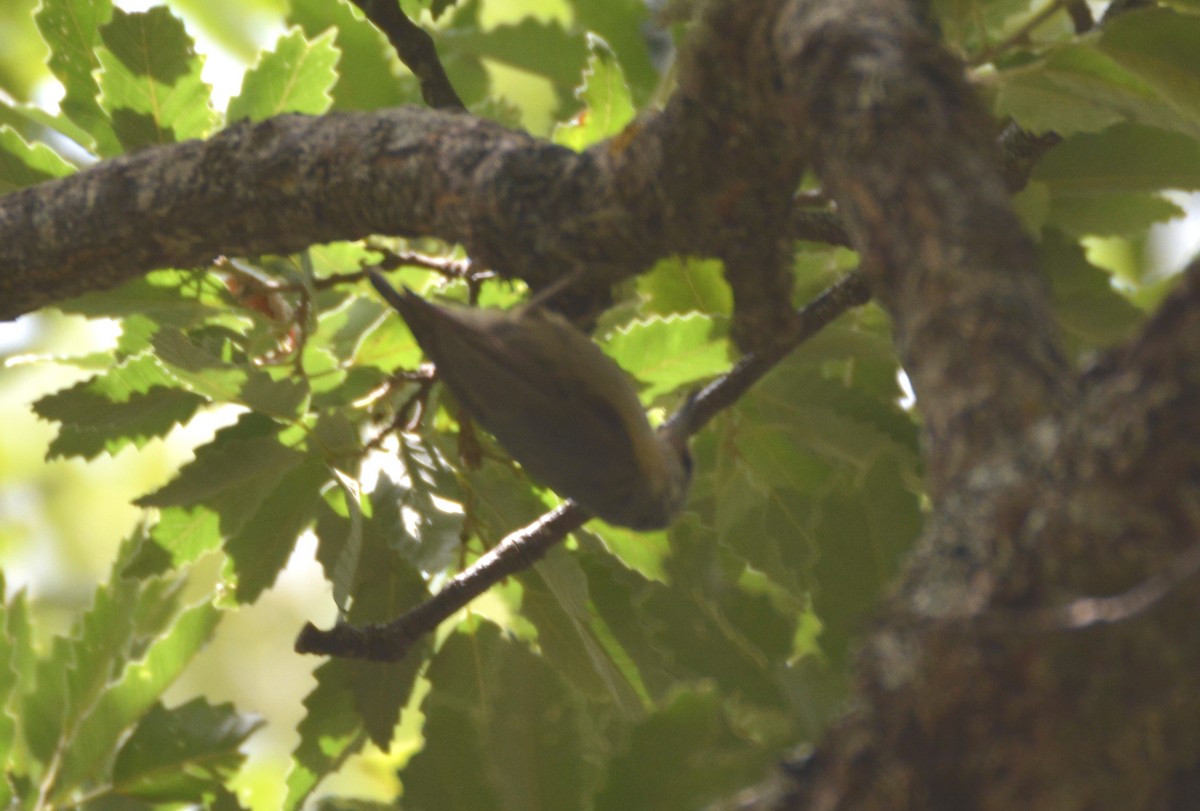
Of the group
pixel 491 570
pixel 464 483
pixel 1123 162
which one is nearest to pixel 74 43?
pixel 464 483

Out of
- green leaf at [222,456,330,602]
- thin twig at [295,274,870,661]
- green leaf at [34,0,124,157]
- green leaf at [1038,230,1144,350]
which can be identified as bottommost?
green leaf at [1038,230,1144,350]

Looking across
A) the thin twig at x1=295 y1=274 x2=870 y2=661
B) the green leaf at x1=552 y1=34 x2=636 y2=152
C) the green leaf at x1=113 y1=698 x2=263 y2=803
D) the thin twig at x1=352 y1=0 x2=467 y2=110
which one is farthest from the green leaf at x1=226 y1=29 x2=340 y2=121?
the green leaf at x1=113 y1=698 x2=263 y2=803

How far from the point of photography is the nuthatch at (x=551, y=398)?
763mm

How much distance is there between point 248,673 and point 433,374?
→ 2.46 meters

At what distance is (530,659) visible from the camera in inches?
35.9

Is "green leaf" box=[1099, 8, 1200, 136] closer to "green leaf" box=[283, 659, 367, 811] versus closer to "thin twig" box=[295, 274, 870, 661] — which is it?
"thin twig" box=[295, 274, 870, 661]

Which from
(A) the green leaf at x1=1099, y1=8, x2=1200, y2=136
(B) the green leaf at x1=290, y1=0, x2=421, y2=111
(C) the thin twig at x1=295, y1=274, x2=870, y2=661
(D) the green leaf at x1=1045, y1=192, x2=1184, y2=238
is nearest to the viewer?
(A) the green leaf at x1=1099, y1=8, x2=1200, y2=136

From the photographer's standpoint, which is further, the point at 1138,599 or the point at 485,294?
the point at 485,294

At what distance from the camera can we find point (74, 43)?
126cm

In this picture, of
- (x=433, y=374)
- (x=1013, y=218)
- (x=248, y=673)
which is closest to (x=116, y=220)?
(x=433, y=374)

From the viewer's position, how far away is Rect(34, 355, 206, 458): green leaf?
3.81ft

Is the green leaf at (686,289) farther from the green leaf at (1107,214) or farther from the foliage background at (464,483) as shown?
the green leaf at (1107,214)

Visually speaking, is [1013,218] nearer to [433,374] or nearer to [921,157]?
[921,157]

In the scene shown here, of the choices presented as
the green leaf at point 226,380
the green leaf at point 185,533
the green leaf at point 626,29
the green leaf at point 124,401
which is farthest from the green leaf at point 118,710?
the green leaf at point 626,29
